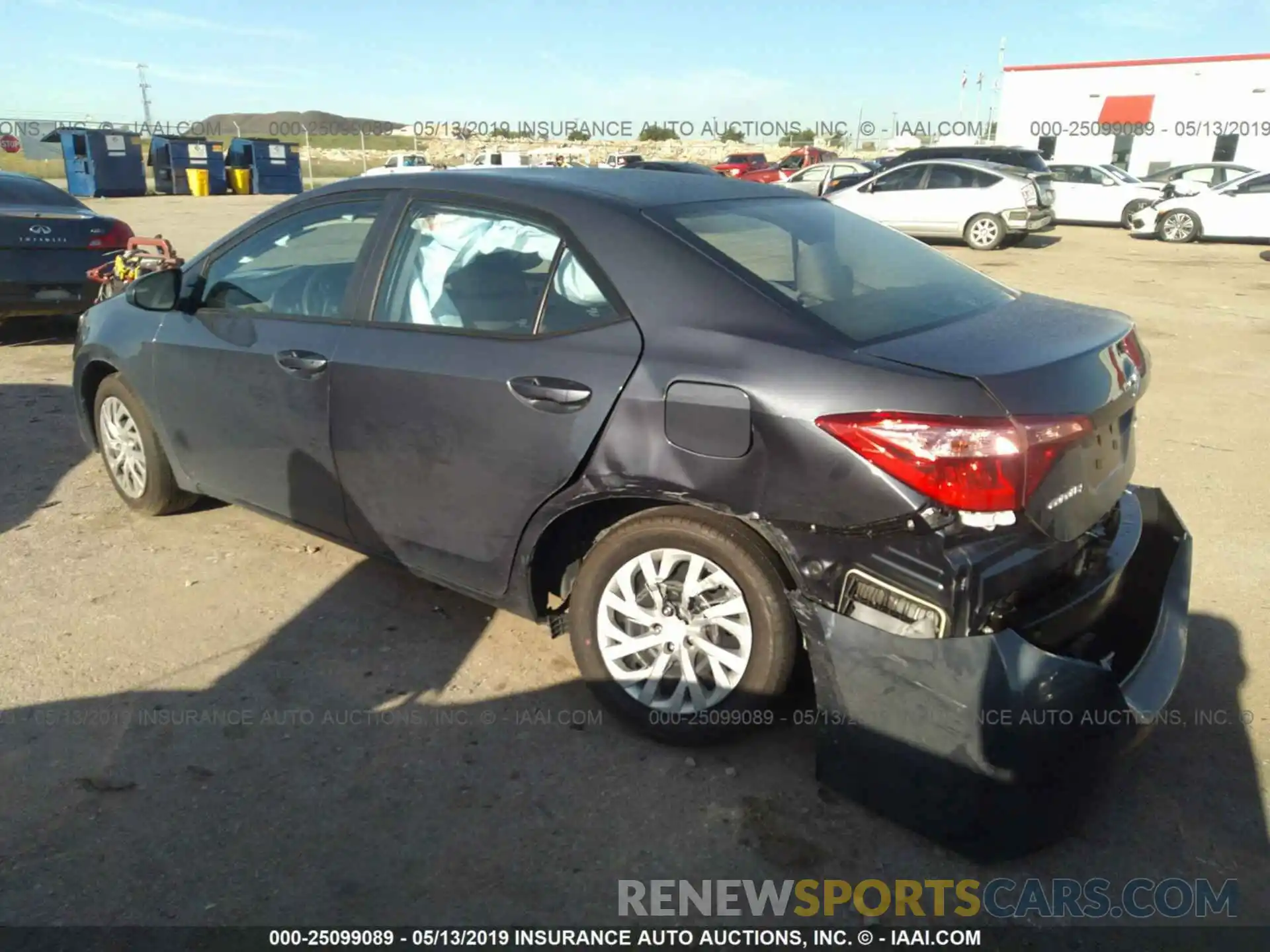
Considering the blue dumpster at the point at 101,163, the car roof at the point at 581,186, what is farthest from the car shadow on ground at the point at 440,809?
the blue dumpster at the point at 101,163

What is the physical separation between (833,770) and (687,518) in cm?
80

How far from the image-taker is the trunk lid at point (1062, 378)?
250 cm

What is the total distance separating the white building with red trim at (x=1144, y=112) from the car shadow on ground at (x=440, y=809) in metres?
Result: 35.5

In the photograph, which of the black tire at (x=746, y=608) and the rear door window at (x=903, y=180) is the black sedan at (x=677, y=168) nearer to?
the black tire at (x=746, y=608)

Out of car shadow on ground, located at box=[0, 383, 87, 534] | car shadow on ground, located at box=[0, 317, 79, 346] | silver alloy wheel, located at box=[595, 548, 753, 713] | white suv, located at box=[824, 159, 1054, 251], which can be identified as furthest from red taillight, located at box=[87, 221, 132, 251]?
white suv, located at box=[824, 159, 1054, 251]

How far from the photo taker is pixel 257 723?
10.7 feet

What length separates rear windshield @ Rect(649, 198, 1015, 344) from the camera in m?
2.93

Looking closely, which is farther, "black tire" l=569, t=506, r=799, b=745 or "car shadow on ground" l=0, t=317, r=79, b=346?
"car shadow on ground" l=0, t=317, r=79, b=346

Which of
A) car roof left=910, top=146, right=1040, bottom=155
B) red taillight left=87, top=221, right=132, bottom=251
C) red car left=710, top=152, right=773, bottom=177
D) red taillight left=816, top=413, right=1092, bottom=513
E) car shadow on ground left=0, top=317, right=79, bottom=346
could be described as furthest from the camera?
red car left=710, top=152, right=773, bottom=177

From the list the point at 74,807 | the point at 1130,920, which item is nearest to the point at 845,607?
the point at 1130,920

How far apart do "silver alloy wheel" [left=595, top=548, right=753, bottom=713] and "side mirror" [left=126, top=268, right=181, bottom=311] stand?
98.0 inches

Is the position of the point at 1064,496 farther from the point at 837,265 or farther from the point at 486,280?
the point at 486,280

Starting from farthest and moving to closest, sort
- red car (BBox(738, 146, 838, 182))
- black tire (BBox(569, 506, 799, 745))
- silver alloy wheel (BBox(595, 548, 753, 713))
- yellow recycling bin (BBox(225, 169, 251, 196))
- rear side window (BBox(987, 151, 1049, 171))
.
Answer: yellow recycling bin (BBox(225, 169, 251, 196)), red car (BBox(738, 146, 838, 182)), rear side window (BBox(987, 151, 1049, 171)), silver alloy wheel (BBox(595, 548, 753, 713)), black tire (BBox(569, 506, 799, 745))

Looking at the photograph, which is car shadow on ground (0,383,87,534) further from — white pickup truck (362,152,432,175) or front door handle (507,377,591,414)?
white pickup truck (362,152,432,175)
